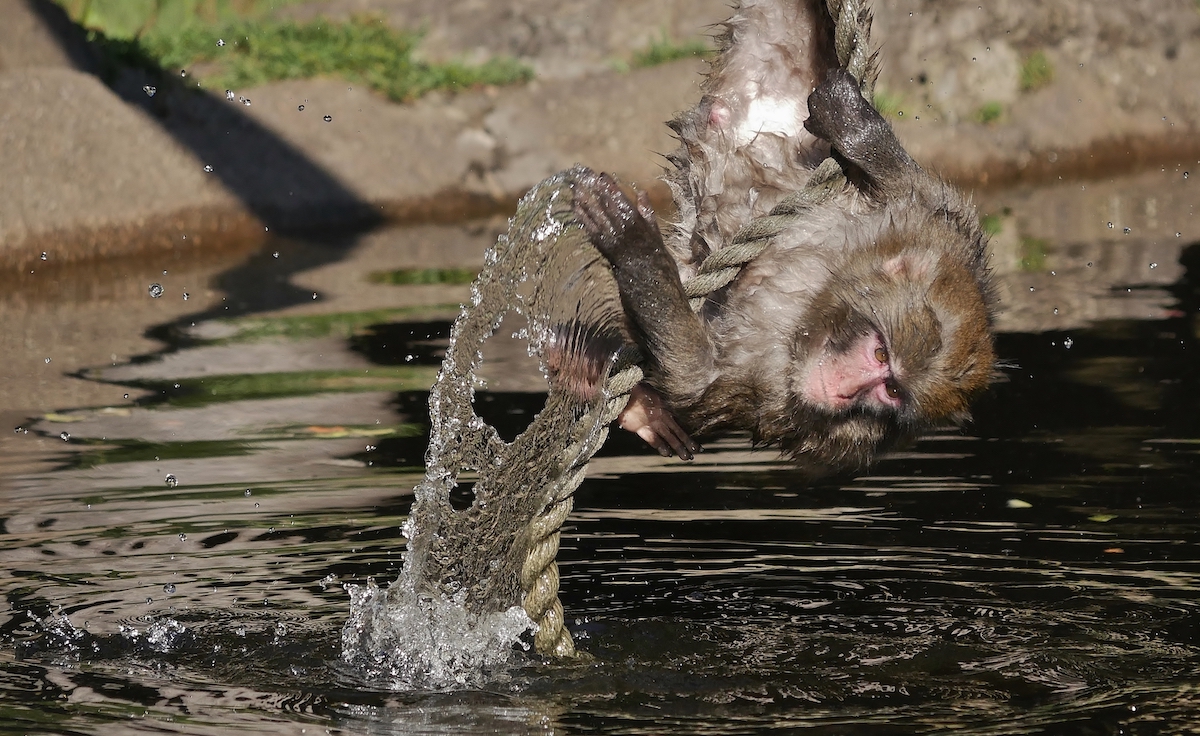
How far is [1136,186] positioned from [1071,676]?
30.6 ft

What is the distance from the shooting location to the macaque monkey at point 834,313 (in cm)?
405

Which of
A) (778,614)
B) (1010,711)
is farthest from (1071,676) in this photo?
(778,614)

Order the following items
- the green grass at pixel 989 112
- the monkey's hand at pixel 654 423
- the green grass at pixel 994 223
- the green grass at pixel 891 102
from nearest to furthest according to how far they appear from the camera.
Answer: the monkey's hand at pixel 654 423 < the green grass at pixel 994 223 < the green grass at pixel 891 102 < the green grass at pixel 989 112

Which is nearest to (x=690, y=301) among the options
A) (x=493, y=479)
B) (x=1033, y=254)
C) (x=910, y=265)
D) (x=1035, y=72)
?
(x=910, y=265)

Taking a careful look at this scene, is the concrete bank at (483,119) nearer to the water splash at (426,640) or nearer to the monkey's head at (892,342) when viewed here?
the water splash at (426,640)

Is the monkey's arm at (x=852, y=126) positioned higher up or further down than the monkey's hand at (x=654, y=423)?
higher up

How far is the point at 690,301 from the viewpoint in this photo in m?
4.12

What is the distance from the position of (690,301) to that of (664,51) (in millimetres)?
9324

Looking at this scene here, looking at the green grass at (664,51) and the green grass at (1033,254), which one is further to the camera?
the green grass at (664,51)

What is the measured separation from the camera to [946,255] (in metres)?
4.16

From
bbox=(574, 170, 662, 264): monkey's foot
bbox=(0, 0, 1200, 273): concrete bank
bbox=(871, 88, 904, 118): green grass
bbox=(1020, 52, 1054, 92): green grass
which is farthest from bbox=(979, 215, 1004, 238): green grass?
bbox=(574, 170, 662, 264): monkey's foot

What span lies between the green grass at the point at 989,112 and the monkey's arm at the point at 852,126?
9.31 meters

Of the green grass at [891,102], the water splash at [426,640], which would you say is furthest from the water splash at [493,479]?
the green grass at [891,102]

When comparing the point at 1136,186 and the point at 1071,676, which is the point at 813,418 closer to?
the point at 1071,676
